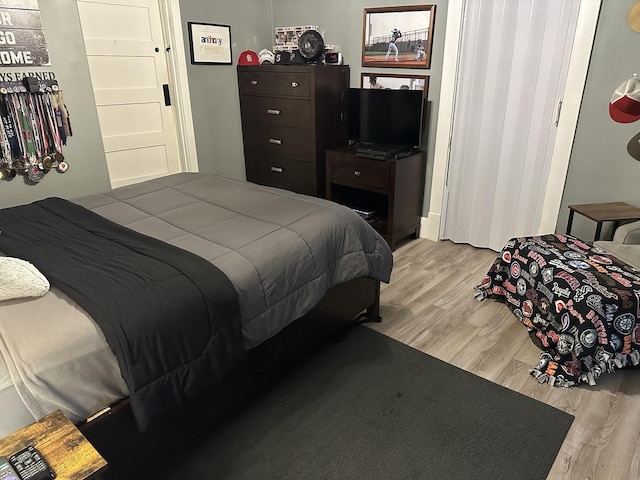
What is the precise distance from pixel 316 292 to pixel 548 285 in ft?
3.96

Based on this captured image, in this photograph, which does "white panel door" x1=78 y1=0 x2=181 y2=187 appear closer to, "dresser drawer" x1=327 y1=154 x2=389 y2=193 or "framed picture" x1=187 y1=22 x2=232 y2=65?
"framed picture" x1=187 y1=22 x2=232 y2=65

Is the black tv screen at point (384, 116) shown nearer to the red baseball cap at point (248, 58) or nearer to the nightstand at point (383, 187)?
the nightstand at point (383, 187)

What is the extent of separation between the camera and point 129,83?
3445 millimetres

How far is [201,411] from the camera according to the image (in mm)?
1648

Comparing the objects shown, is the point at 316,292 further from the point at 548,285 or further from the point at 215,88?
the point at 215,88

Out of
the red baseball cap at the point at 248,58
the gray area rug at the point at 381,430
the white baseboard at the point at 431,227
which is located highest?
the red baseball cap at the point at 248,58

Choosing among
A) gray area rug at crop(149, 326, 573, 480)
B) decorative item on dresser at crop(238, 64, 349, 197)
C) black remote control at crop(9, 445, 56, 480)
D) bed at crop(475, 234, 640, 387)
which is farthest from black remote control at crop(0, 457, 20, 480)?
decorative item on dresser at crop(238, 64, 349, 197)

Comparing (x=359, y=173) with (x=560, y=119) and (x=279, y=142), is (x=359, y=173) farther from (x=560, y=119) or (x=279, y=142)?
(x=560, y=119)

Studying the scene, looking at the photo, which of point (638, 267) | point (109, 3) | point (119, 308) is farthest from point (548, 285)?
point (109, 3)

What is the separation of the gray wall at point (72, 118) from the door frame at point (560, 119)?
256cm

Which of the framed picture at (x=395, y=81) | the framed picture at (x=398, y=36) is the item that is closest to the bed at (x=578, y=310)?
the framed picture at (x=395, y=81)

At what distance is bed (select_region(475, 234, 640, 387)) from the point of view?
1.98 metres

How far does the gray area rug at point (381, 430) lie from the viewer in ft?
5.44

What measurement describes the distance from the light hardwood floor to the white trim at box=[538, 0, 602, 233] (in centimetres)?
57
